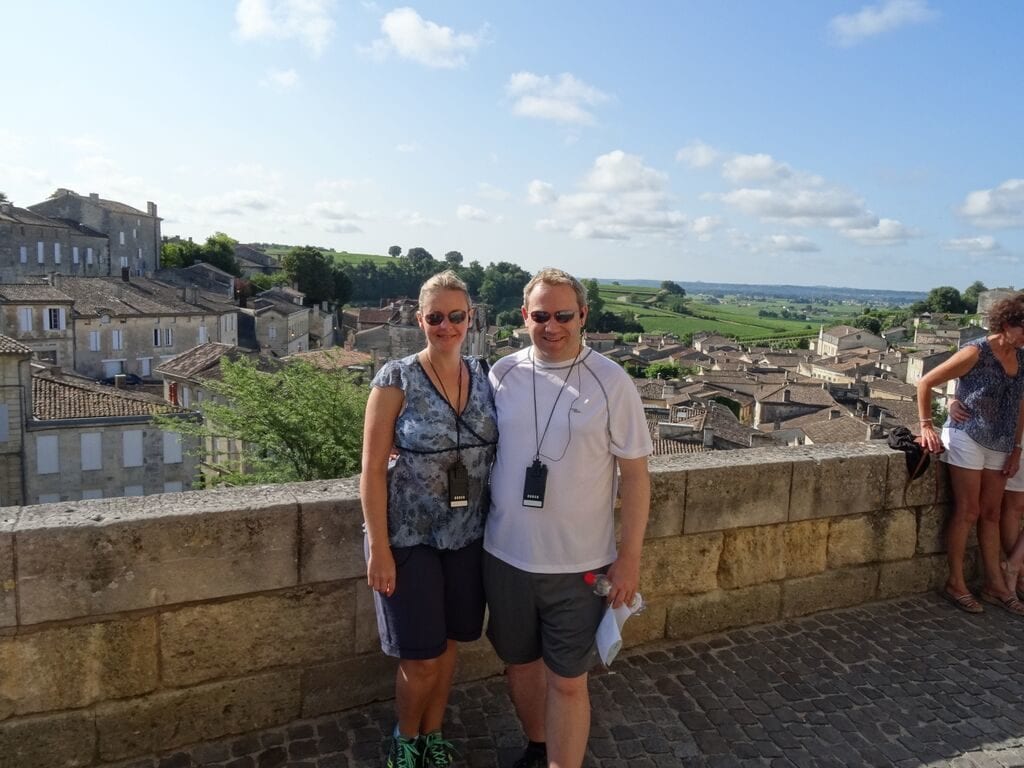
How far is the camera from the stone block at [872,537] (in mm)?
4781

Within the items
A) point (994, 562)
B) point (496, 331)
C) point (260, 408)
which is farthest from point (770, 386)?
point (994, 562)

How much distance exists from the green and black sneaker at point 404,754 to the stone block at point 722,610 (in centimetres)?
173

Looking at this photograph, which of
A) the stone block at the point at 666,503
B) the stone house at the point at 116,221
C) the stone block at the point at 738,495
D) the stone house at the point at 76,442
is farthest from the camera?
the stone house at the point at 116,221

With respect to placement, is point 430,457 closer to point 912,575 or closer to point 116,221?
point 912,575

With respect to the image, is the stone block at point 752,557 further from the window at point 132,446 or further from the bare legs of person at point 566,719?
the window at point 132,446

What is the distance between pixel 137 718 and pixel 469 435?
1751 millimetres

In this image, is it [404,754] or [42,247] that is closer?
[404,754]

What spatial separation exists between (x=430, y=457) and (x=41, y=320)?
148 feet

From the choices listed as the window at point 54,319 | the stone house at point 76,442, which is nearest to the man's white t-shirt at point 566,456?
the stone house at point 76,442

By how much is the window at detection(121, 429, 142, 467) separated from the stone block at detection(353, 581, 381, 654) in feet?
91.9

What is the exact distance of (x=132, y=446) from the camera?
94.8ft

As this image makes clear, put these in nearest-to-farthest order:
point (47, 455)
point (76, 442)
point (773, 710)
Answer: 1. point (773, 710)
2. point (47, 455)
3. point (76, 442)

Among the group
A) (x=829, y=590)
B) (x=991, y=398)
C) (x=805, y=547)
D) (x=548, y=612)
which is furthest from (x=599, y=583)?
(x=991, y=398)

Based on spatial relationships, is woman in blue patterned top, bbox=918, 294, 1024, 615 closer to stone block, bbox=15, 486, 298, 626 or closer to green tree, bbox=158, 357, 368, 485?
stone block, bbox=15, 486, 298, 626
